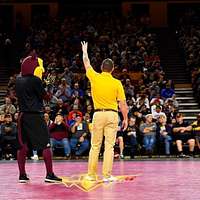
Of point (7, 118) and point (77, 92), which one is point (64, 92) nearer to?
point (77, 92)

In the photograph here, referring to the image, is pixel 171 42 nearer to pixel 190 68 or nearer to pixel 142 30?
pixel 142 30

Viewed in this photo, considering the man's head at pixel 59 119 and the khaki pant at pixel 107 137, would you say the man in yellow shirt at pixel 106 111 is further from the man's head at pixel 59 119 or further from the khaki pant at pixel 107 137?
the man's head at pixel 59 119

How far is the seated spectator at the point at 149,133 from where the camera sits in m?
15.8

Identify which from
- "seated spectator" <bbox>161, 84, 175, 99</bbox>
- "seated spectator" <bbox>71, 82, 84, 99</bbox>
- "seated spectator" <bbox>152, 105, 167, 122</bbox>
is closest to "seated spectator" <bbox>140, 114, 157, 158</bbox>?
"seated spectator" <bbox>152, 105, 167, 122</bbox>

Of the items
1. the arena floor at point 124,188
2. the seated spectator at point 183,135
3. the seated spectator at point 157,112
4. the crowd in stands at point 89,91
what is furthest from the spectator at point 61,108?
the arena floor at point 124,188

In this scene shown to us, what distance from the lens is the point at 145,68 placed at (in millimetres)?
21141

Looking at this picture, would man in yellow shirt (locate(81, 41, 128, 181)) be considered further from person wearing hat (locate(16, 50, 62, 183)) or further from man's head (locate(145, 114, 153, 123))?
man's head (locate(145, 114, 153, 123))

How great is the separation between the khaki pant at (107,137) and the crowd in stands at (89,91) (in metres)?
2.27

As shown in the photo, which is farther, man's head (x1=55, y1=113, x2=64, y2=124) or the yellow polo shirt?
man's head (x1=55, y1=113, x2=64, y2=124)

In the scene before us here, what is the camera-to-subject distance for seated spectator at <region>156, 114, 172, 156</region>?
1589cm

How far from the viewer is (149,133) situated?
15883mm

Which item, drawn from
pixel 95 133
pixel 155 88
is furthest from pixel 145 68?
pixel 95 133

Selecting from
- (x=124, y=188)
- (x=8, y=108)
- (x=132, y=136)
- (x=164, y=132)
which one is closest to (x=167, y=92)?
(x=164, y=132)

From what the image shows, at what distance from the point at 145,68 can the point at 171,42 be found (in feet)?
19.5
